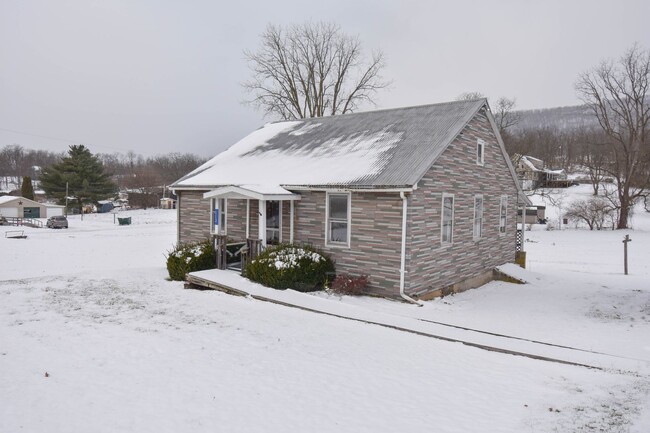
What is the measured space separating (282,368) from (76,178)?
203ft

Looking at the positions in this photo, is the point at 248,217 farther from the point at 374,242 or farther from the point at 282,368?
the point at 282,368

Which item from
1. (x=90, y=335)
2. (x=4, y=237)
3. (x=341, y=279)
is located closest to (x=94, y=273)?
(x=90, y=335)

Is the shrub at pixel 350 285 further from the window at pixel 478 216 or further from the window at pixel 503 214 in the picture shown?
the window at pixel 503 214

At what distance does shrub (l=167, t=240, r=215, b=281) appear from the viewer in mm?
14078

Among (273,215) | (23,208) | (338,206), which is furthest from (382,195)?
(23,208)

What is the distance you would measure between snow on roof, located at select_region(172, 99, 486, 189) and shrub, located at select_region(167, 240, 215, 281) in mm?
2694

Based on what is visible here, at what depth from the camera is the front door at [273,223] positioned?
14.8m

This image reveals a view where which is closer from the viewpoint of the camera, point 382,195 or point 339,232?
point 382,195

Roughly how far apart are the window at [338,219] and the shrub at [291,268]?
724 millimetres

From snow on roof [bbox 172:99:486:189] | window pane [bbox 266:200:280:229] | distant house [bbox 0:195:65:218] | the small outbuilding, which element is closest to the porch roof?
snow on roof [bbox 172:99:486:189]

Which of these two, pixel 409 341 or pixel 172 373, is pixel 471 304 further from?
pixel 172 373

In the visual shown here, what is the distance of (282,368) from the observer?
266 inches

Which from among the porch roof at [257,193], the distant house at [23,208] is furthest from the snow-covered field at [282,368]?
the distant house at [23,208]

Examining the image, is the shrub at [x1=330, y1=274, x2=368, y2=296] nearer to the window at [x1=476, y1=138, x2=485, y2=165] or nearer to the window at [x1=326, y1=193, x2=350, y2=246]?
the window at [x1=326, y1=193, x2=350, y2=246]
